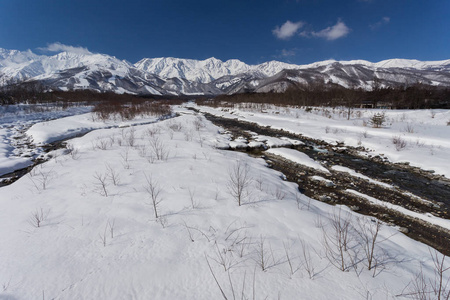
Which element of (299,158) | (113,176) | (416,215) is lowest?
(416,215)

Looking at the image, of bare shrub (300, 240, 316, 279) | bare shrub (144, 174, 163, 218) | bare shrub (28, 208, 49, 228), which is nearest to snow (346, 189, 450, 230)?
bare shrub (300, 240, 316, 279)

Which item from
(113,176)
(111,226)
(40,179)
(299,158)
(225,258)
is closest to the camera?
(225,258)

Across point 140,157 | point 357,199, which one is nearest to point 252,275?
point 357,199

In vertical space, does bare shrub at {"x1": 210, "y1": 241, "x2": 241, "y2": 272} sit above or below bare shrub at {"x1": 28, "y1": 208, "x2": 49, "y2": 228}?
below

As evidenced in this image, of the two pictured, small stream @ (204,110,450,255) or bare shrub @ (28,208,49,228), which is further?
small stream @ (204,110,450,255)

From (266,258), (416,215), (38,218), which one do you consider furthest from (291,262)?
(416,215)

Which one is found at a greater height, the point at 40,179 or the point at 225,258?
the point at 40,179

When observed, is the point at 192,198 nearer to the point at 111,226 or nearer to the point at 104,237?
the point at 111,226

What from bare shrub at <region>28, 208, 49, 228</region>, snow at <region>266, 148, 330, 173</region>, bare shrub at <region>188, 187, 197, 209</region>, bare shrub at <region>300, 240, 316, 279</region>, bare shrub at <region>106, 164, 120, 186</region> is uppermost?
bare shrub at <region>106, 164, 120, 186</region>

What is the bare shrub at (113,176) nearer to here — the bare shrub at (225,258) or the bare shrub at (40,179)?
the bare shrub at (40,179)

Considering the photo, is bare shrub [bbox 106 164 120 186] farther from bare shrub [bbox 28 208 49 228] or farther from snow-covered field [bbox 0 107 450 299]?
bare shrub [bbox 28 208 49 228]

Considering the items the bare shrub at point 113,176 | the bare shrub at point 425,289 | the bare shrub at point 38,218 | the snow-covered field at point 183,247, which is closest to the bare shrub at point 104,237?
the snow-covered field at point 183,247
